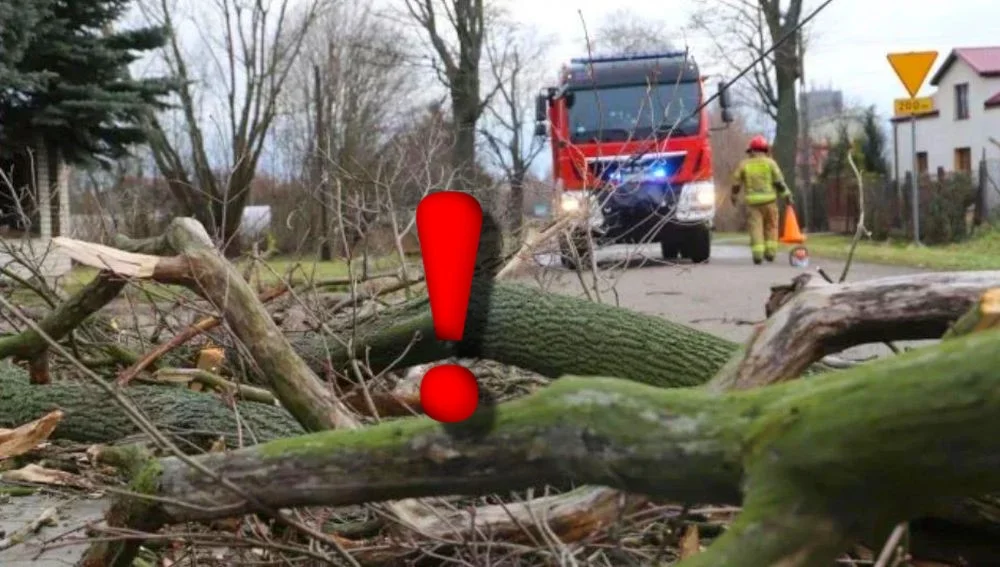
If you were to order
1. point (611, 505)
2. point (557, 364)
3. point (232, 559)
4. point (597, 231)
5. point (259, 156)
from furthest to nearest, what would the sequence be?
point (259, 156) → point (597, 231) → point (557, 364) → point (232, 559) → point (611, 505)

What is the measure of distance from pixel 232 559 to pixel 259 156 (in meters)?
27.0

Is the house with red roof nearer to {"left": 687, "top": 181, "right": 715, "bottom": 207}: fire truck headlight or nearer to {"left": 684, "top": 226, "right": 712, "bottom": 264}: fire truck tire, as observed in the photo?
{"left": 684, "top": 226, "right": 712, "bottom": 264}: fire truck tire

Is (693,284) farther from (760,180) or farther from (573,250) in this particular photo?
(573,250)

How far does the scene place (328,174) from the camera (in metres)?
7.52

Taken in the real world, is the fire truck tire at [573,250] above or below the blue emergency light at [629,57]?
below

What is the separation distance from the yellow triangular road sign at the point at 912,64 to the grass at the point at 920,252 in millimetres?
6145

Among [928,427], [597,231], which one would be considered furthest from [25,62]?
[928,427]

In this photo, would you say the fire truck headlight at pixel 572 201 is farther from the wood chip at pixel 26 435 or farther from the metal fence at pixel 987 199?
the metal fence at pixel 987 199

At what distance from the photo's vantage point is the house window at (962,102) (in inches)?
1656

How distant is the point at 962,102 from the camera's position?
42.3 m

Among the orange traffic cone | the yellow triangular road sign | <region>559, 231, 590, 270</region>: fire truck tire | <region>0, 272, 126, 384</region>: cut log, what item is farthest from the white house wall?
<region>0, 272, 126, 384</region>: cut log

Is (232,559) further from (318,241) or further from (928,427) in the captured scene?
(318,241)

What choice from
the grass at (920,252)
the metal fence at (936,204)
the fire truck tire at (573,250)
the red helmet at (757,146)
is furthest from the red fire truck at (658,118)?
the metal fence at (936,204)

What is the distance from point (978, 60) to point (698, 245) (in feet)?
95.4
